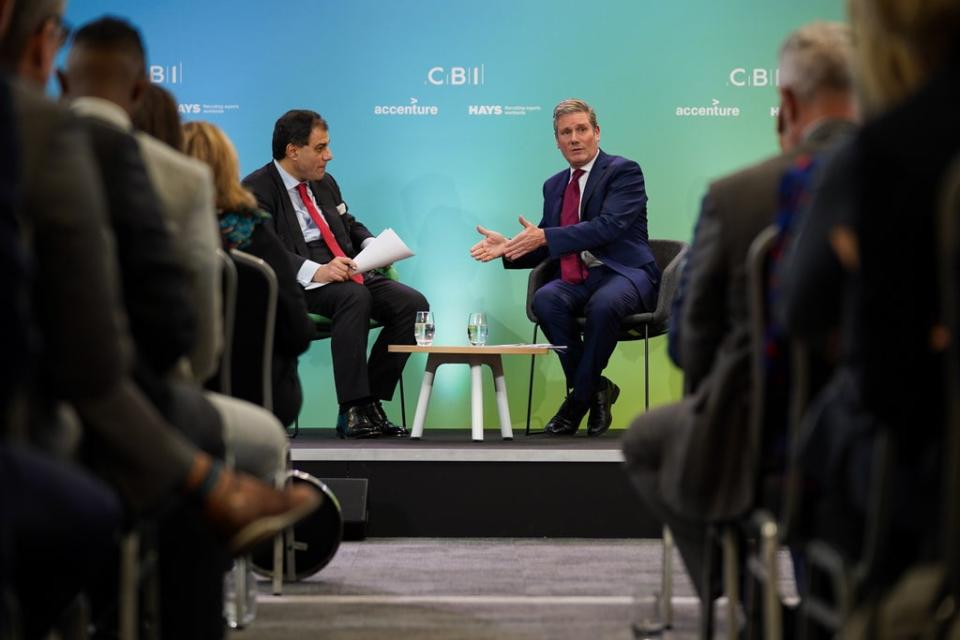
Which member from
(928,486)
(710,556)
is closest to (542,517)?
(710,556)

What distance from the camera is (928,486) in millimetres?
1559

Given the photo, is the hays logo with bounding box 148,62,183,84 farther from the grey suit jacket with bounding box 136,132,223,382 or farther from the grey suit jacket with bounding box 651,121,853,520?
the grey suit jacket with bounding box 651,121,853,520

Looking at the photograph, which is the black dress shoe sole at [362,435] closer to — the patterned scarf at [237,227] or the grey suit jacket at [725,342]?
the patterned scarf at [237,227]

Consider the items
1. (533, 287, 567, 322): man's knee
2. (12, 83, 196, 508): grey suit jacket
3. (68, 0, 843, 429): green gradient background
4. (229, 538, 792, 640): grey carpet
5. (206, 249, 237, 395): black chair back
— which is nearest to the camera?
(12, 83, 196, 508): grey suit jacket

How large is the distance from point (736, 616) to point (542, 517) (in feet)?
8.65

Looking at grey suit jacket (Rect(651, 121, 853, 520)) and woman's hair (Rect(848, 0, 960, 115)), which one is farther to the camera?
grey suit jacket (Rect(651, 121, 853, 520))

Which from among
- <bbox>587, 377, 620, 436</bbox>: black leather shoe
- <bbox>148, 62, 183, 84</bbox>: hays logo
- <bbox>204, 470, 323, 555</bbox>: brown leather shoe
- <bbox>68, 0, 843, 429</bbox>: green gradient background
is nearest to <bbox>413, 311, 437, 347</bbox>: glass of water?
<bbox>587, 377, 620, 436</bbox>: black leather shoe

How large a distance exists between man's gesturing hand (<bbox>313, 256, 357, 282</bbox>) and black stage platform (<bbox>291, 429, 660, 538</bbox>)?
121 cm

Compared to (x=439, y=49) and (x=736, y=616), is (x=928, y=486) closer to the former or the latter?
(x=736, y=616)

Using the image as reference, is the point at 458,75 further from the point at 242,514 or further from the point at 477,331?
the point at 242,514

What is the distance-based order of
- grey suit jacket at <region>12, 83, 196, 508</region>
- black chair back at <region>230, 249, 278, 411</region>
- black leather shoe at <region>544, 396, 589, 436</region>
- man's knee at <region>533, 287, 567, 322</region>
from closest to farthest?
grey suit jacket at <region>12, 83, 196, 508</region>
black chair back at <region>230, 249, 278, 411</region>
black leather shoe at <region>544, 396, 589, 436</region>
man's knee at <region>533, 287, 567, 322</region>

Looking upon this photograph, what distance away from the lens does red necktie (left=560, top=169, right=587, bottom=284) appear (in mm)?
6168

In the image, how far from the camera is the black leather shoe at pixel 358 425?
5.71m

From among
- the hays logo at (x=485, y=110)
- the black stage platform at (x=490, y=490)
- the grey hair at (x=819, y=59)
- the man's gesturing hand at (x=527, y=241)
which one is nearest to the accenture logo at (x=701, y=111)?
the hays logo at (x=485, y=110)
